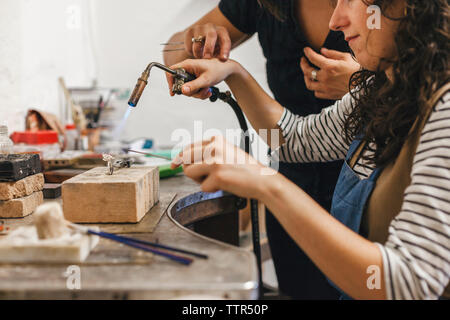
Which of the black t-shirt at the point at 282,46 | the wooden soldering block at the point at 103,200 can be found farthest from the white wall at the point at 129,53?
the wooden soldering block at the point at 103,200

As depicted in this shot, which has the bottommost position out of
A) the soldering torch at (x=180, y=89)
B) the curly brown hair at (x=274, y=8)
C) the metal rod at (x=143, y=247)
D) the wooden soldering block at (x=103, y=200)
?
the metal rod at (x=143, y=247)

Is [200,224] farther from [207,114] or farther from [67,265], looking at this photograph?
[207,114]

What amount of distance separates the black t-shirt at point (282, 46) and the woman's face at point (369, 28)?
1.96 ft

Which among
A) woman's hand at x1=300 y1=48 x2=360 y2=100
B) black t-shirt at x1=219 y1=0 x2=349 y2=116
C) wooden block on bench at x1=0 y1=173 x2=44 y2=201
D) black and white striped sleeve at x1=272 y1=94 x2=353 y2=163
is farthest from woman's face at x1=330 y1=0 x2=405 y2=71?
wooden block on bench at x1=0 y1=173 x2=44 y2=201

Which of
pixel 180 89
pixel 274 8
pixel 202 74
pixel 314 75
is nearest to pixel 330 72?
pixel 314 75

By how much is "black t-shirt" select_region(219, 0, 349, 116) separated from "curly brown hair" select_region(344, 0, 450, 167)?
1.95ft

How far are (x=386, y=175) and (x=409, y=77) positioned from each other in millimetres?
245

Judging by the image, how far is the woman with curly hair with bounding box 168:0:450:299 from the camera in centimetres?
74

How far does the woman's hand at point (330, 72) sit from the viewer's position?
1.50 metres

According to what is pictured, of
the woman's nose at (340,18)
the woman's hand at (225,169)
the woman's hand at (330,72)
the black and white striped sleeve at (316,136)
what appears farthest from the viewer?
the woman's hand at (330,72)

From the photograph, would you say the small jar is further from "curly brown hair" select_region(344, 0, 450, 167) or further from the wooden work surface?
"curly brown hair" select_region(344, 0, 450, 167)

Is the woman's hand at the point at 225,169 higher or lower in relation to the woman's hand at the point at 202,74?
lower

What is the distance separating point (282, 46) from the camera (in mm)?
1751

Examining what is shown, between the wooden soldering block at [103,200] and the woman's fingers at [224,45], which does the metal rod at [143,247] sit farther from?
the woman's fingers at [224,45]
